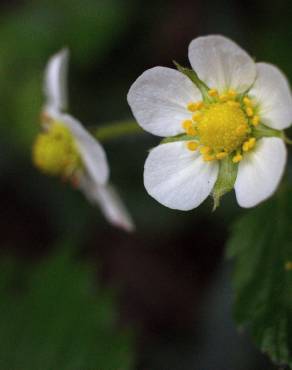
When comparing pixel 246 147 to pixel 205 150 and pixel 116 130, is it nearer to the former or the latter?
pixel 205 150

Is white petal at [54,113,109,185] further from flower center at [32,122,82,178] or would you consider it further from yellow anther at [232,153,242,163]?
yellow anther at [232,153,242,163]

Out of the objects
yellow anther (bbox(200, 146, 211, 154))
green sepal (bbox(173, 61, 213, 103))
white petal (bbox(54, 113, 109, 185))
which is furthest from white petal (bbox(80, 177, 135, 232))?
green sepal (bbox(173, 61, 213, 103))

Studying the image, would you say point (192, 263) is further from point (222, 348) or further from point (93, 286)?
point (93, 286)

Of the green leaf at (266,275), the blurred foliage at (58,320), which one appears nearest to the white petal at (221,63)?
the green leaf at (266,275)

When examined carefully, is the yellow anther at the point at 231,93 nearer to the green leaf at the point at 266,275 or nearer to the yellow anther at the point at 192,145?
Answer: the yellow anther at the point at 192,145

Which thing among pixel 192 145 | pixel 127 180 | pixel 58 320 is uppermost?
pixel 192 145

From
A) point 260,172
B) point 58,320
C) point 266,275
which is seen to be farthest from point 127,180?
point 260,172
